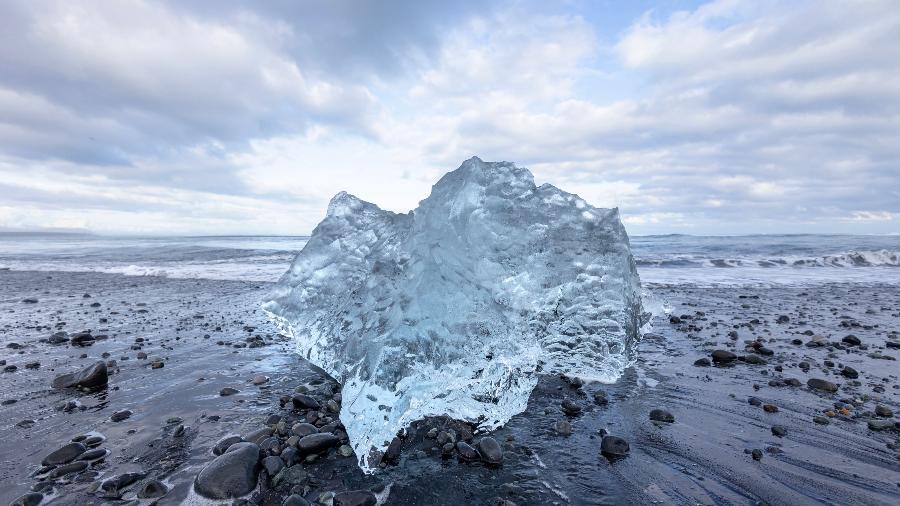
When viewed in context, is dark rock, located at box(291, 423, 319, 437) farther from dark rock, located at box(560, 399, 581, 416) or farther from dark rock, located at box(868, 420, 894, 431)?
dark rock, located at box(868, 420, 894, 431)

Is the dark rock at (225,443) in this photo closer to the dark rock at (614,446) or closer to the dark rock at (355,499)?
the dark rock at (355,499)

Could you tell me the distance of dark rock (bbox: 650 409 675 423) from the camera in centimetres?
427

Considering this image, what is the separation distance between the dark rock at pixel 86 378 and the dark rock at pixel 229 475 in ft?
10.8

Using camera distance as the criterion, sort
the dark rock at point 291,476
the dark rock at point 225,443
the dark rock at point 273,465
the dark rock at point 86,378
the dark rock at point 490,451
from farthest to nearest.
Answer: the dark rock at point 86,378
the dark rock at point 225,443
the dark rock at point 490,451
the dark rock at point 273,465
the dark rock at point 291,476

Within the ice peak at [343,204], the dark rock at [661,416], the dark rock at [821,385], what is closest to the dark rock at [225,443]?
the dark rock at [661,416]

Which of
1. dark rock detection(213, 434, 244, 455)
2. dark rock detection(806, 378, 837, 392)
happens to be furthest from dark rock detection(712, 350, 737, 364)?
dark rock detection(213, 434, 244, 455)

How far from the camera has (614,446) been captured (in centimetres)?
365

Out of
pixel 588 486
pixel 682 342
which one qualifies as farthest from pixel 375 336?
pixel 682 342

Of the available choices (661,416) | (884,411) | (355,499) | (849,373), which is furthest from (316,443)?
(849,373)

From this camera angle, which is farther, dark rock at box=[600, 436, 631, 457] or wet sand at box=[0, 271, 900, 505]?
dark rock at box=[600, 436, 631, 457]

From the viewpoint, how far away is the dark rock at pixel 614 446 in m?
3.60

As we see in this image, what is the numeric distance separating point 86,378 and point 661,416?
699cm

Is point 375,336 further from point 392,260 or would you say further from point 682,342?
point 682,342

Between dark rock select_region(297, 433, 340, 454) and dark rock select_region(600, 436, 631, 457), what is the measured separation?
2425 mm
